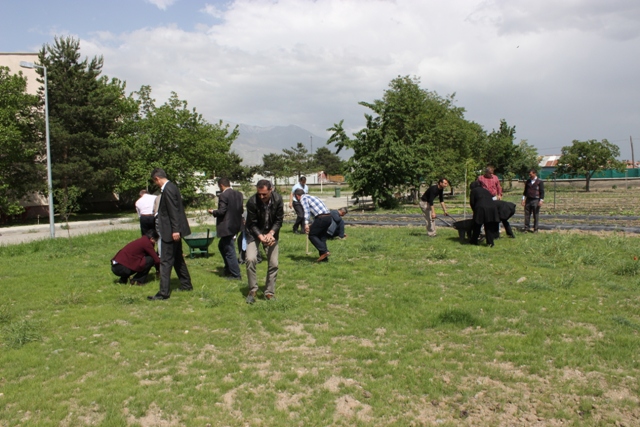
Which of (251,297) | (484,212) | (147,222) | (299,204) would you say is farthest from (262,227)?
(484,212)

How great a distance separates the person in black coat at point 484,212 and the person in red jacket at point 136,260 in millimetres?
7154

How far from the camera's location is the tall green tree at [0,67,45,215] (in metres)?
25.0

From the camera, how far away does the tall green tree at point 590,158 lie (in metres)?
45.4

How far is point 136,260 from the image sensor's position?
8.06 m

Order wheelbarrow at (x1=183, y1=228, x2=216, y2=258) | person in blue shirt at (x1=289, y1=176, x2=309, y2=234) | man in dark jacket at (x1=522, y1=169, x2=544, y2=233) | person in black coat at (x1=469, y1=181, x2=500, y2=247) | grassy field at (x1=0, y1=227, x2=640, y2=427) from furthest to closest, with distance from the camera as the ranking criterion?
man in dark jacket at (x1=522, y1=169, x2=544, y2=233) → person in blue shirt at (x1=289, y1=176, x2=309, y2=234) → person in black coat at (x1=469, y1=181, x2=500, y2=247) → wheelbarrow at (x1=183, y1=228, x2=216, y2=258) → grassy field at (x1=0, y1=227, x2=640, y2=427)

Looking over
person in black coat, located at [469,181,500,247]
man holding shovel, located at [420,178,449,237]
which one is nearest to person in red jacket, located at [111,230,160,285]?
man holding shovel, located at [420,178,449,237]

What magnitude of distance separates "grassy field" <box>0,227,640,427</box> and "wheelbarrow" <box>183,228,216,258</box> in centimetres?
189

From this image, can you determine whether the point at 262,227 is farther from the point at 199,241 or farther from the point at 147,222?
the point at 199,241

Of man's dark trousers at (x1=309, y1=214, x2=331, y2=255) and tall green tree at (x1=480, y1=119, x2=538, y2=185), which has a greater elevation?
tall green tree at (x1=480, y1=119, x2=538, y2=185)

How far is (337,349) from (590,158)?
4865 cm

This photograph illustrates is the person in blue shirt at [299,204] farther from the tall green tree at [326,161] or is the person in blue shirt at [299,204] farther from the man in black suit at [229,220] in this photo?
the tall green tree at [326,161]

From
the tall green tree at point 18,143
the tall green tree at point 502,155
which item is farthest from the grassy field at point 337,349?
the tall green tree at point 502,155

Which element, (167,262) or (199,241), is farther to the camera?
(199,241)

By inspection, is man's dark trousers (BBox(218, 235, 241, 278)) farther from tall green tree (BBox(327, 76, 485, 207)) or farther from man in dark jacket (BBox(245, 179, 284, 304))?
tall green tree (BBox(327, 76, 485, 207))
